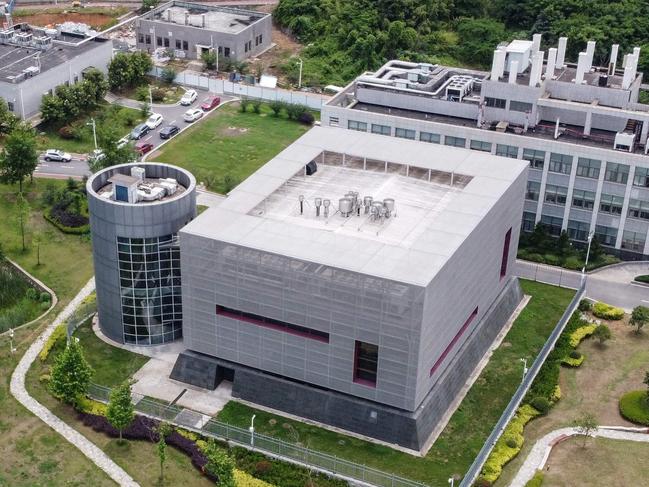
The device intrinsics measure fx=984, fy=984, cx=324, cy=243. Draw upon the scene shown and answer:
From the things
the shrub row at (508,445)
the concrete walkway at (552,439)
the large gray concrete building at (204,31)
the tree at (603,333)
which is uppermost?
the large gray concrete building at (204,31)

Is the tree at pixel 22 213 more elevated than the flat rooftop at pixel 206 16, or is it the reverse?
the flat rooftop at pixel 206 16

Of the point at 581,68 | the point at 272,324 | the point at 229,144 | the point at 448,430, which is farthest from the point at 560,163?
the point at 229,144

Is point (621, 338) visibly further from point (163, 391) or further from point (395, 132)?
point (163, 391)

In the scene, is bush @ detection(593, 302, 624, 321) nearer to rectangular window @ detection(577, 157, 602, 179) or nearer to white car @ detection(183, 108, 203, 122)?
rectangular window @ detection(577, 157, 602, 179)

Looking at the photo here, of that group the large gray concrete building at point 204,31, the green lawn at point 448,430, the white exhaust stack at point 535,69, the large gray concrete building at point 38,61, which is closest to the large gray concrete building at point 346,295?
the green lawn at point 448,430

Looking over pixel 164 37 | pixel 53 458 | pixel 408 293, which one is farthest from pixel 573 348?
pixel 164 37

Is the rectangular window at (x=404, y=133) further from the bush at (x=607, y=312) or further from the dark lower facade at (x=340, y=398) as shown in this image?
the dark lower facade at (x=340, y=398)

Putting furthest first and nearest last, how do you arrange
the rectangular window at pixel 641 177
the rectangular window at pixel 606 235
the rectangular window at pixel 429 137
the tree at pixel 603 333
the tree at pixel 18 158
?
the tree at pixel 18 158, the rectangular window at pixel 429 137, the rectangular window at pixel 606 235, the rectangular window at pixel 641 177, the tree at pixel 603 333
